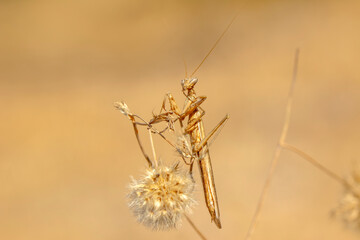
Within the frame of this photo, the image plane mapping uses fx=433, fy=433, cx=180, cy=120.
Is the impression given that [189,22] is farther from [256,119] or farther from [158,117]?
[158,117]

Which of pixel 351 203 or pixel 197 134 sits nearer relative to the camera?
pixel 351 203

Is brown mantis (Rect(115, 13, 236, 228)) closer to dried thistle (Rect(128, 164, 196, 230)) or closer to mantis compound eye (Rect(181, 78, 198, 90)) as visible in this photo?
mantis compound eye (Rect(181, 78, 198, 90))

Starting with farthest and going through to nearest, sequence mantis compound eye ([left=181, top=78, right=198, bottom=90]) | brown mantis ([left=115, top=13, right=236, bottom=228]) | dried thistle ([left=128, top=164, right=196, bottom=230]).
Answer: mantis compound eye ([left=181, top=78, right=198, bottom=90])
brown mantis ([left=115, top=13, right=236, bottom=228])
dried thistle ([left=128, top=164, right=196, bottom=230])

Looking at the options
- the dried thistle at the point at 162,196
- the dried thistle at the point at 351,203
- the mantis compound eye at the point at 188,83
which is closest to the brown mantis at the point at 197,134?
the mantis compound eye at the point at 188,83

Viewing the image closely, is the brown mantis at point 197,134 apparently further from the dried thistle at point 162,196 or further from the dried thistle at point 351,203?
the dried thistle at point 351,203

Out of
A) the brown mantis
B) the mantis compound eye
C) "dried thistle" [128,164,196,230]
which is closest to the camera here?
"dried thistle" [128,164,196,230]

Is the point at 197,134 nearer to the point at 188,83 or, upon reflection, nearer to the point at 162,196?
the point at 188,83

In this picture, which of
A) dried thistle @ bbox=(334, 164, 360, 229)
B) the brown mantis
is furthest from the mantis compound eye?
dried thistle @ bbox=(334, 164, 360, 229)

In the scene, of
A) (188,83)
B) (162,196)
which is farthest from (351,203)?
(188,83)
